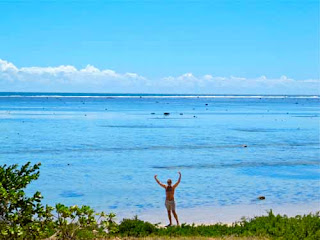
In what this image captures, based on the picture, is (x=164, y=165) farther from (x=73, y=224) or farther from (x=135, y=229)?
(x=73, y=224)

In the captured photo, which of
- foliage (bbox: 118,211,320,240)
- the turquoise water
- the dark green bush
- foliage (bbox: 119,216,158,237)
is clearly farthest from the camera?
the turquoise water

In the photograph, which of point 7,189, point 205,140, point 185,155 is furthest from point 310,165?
point 7,189

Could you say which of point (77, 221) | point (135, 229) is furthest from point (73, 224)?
point (135, 229)

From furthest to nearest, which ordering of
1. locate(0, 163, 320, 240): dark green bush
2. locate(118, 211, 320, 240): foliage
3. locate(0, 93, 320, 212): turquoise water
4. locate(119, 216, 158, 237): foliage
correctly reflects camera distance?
locate(0, 93, 320, 212): turquoise water
locate(119, 216, 158, 237): foliage
locate(118, 211, 320, 240): foliage
locate(0, 163, 320, 240): dark green bush

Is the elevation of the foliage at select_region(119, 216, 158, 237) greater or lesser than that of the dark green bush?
lesser

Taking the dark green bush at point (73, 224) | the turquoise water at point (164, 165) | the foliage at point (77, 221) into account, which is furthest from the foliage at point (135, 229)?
the turquoise water at point (164, 165)

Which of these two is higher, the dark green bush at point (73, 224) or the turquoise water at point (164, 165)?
the dark green bush at point (73, 224)

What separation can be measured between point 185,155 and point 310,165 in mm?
7451

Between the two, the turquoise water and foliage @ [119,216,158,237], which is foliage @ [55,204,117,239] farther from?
the turquoise water

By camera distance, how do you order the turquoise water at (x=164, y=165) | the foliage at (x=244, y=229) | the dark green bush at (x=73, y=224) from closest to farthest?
1. the dark green bush at (x=73, y=224)
2. the foliage at (x=244, y=229)
3. the turquoise water at (x=164, y=165)

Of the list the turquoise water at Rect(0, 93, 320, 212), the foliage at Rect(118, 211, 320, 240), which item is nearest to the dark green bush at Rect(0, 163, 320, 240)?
the foliage at Rect(118, 211, 320, 240)

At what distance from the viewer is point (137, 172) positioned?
1037 inches

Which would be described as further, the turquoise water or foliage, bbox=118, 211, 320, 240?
the turquoise water

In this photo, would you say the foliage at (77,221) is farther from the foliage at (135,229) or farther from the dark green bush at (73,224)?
the foliage at (135,229)
